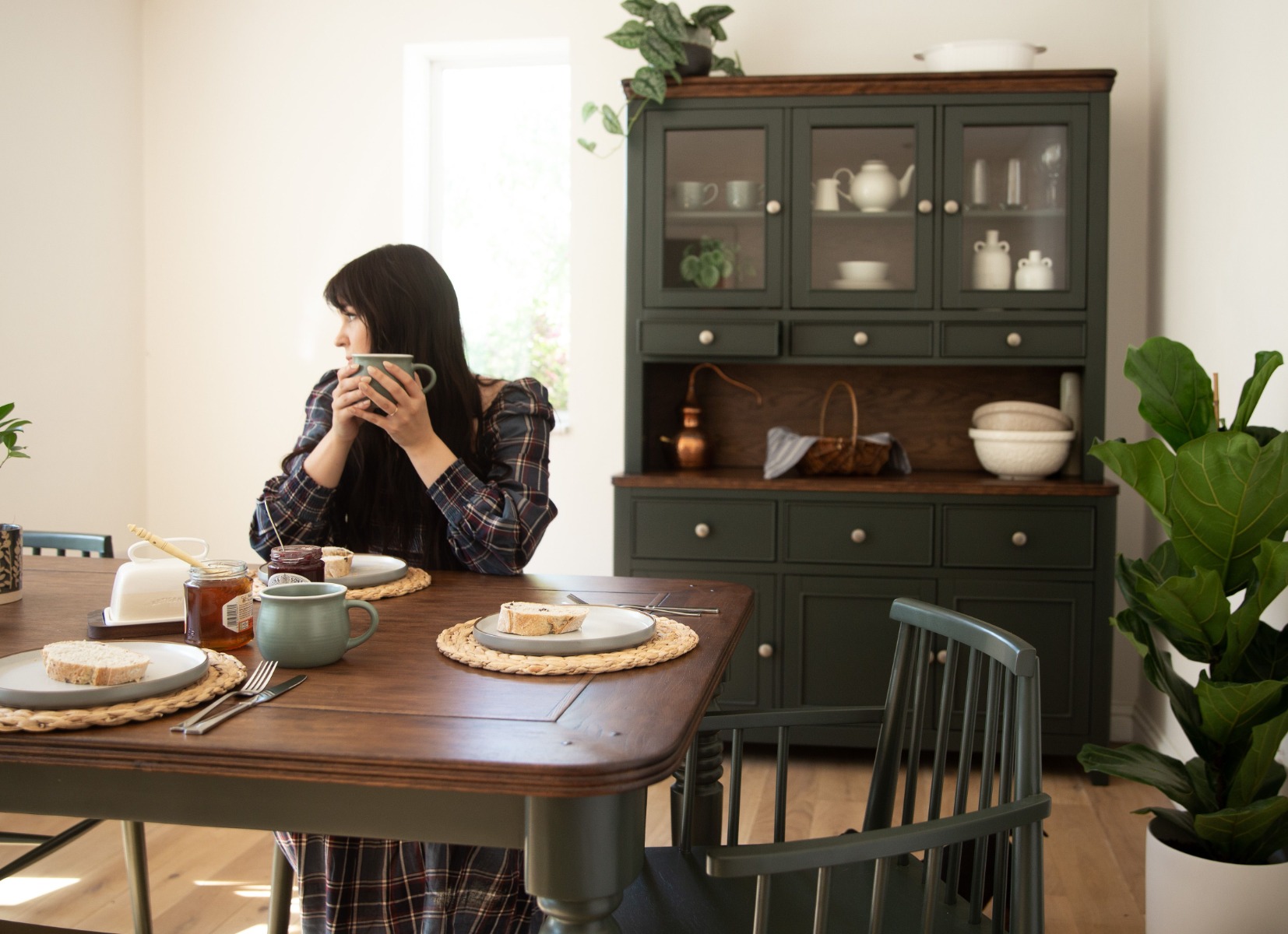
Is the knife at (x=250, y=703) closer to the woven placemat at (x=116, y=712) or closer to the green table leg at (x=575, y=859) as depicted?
the woven placemat at (x=116, y=712)

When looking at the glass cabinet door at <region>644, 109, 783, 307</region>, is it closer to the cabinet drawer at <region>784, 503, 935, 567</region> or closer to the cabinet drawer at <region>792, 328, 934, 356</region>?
the cabinet drawer at <region>792, 328, 934, 356</region>

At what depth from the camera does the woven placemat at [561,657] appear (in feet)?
3.93

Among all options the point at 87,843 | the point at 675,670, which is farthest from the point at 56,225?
the point at 675,670

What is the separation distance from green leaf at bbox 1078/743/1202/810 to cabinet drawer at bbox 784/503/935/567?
3.73ft

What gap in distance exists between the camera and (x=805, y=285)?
313 centimetres

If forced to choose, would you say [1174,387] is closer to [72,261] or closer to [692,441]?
[692,441]

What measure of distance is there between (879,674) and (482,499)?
162cm

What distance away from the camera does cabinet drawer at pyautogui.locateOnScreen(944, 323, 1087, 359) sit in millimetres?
3062

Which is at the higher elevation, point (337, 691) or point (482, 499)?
point (482, 499)

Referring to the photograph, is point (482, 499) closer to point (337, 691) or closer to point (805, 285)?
point (337, 691)

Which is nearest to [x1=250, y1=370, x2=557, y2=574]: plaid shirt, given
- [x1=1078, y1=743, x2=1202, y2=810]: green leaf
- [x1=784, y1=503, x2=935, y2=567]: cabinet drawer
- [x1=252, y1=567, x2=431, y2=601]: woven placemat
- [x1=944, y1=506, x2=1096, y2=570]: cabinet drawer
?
[x1=252, y1=567, x2=431, y2=601]: woven placemat

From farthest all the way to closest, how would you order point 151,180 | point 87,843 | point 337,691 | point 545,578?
point 151,180, point 87,843, point 545,578, point 337,691

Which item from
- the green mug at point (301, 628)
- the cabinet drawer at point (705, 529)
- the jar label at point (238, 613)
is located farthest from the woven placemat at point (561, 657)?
the cabinet drawer at point (705, 529)

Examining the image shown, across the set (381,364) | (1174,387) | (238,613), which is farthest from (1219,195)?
(238,613)
